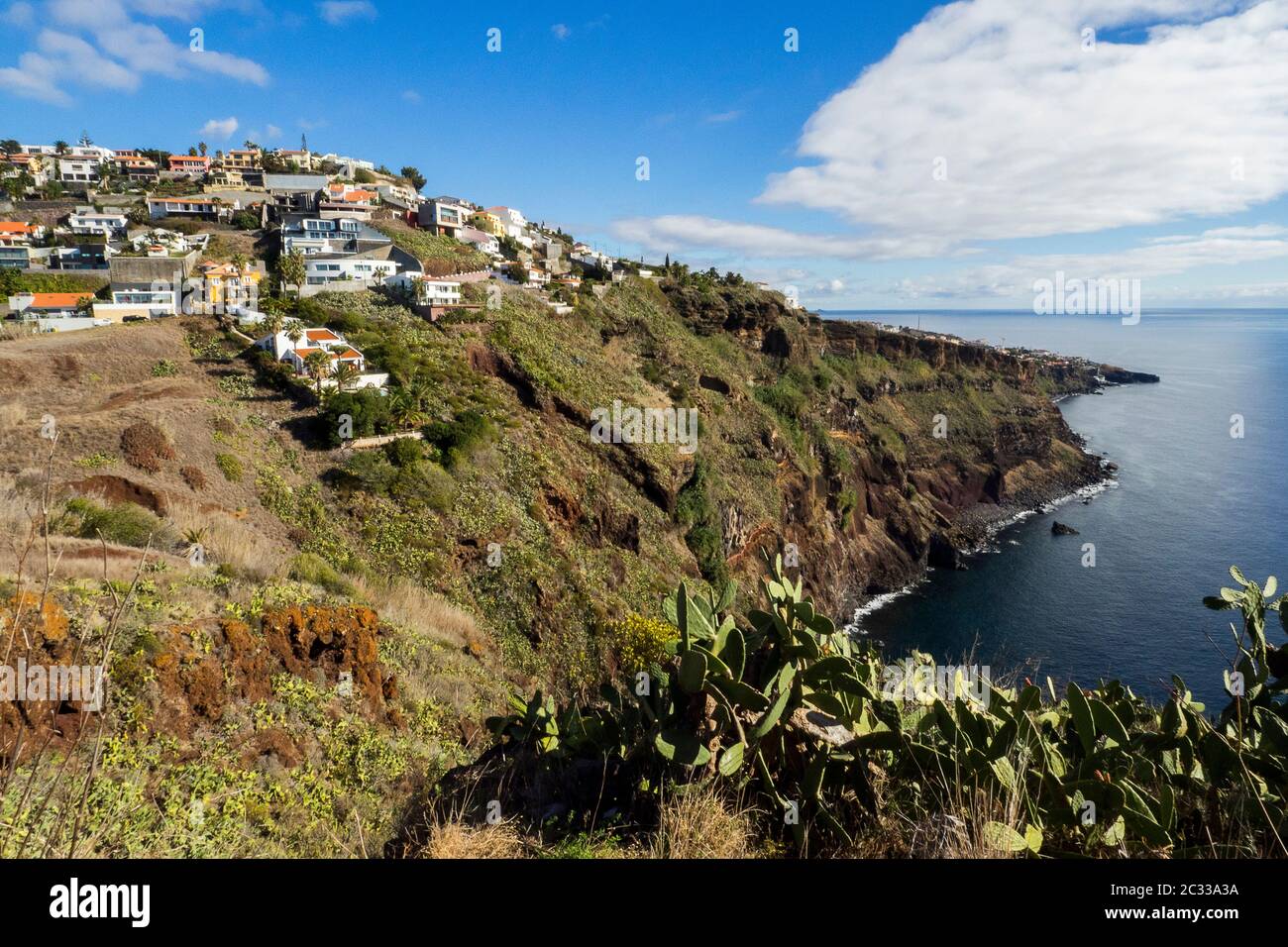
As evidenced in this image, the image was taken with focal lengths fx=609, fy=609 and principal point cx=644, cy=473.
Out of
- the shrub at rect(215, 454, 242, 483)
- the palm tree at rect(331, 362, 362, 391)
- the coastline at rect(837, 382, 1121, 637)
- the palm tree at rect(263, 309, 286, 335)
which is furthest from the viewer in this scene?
the coastline at rect(837, 382, 1121, 637)

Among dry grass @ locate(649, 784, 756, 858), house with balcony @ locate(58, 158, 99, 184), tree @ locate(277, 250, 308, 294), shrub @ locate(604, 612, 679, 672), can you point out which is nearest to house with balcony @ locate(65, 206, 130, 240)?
tree @ locate(277, 250, 308, 294)

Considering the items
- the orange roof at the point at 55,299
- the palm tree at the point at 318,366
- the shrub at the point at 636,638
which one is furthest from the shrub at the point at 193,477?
the orange roof at the point at 55,299

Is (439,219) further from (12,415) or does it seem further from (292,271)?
(12,415)

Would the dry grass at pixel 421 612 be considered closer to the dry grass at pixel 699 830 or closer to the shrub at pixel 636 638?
the shrub at pixel 636 638

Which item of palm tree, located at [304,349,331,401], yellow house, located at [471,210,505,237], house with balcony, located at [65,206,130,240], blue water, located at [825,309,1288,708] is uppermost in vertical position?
yellow house, located at [471,210,505,237]

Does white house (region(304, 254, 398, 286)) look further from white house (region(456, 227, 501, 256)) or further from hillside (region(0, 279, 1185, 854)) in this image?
white house (region(456, 227, 501, 256))
